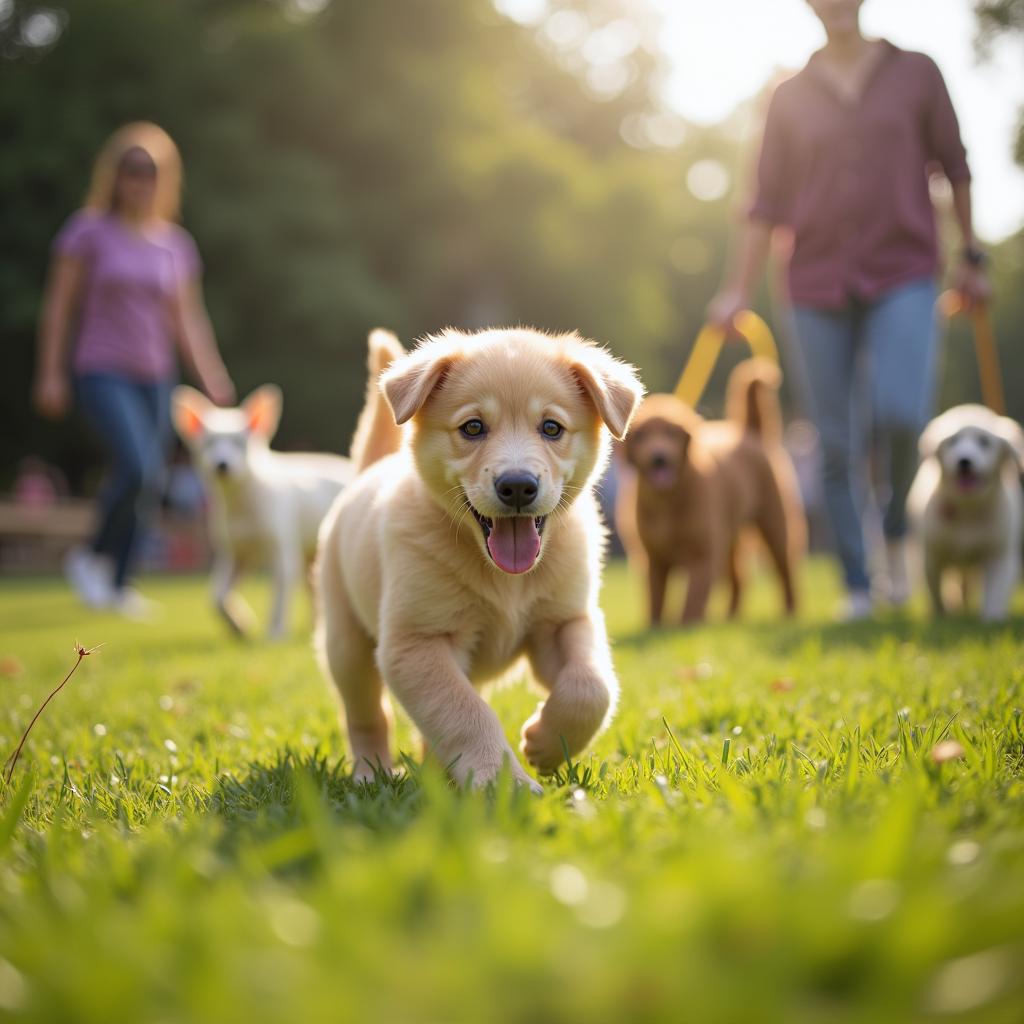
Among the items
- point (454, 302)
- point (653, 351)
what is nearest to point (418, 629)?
point (454, 302)

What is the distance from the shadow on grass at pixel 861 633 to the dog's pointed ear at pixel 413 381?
2423 mm

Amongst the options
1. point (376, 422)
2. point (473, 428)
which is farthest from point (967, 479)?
point (473, 428)

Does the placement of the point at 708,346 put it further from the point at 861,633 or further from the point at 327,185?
the point at 327,185

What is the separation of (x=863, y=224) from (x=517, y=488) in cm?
415

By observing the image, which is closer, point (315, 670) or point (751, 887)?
point (751, 887)

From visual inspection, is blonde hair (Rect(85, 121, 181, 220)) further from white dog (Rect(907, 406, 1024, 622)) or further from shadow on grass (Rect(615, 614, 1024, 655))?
white dog (Rect(907, 406, 1024, 622))

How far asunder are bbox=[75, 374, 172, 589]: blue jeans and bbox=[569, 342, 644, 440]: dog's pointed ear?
5430 millimetres

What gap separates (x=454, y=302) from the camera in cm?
2712

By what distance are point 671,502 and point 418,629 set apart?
14.7 ft

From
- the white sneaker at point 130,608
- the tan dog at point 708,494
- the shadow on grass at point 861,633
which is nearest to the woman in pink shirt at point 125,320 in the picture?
the white sneaker at point 130,608

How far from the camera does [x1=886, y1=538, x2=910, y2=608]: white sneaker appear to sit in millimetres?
6664

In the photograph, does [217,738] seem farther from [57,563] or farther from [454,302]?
[454,302]

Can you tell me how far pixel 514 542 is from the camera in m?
2.66

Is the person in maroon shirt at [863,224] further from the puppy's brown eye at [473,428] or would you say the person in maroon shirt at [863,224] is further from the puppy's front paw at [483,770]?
the puppy's front paw at [483,770]
